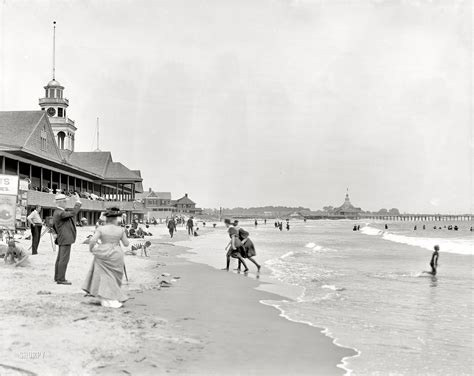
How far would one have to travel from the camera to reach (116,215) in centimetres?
820

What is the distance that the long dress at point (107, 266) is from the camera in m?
7.90

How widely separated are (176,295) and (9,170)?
77.4 ft

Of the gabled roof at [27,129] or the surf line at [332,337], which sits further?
the gabled roof at [27,129]

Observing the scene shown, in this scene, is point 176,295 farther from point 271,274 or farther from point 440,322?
point 271,274

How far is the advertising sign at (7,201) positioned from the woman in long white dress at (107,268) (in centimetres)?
644

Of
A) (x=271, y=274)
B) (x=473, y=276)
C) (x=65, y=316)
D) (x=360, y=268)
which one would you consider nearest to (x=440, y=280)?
(x=473, y=276)

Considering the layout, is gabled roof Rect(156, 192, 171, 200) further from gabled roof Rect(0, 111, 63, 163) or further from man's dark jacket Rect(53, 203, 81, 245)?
man's dark jacket Rect(53, 203, 81, 245)

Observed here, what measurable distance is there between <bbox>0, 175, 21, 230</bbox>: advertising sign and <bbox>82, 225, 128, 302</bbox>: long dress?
6.44m

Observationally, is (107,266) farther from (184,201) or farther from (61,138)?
(184,201)

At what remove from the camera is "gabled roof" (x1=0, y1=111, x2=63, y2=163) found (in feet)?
106

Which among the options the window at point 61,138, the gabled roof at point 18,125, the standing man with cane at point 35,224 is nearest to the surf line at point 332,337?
the standing man with cane at point 35,224

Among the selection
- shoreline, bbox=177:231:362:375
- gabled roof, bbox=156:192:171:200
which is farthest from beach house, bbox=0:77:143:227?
gabled roof, bbox=156:192:171:200

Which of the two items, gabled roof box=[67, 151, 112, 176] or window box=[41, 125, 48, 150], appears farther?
gabled roof box=[67, 151, 112, 176]

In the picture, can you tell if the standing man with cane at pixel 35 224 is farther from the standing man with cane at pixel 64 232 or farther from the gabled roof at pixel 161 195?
the gabled roof at pixel 161 195
